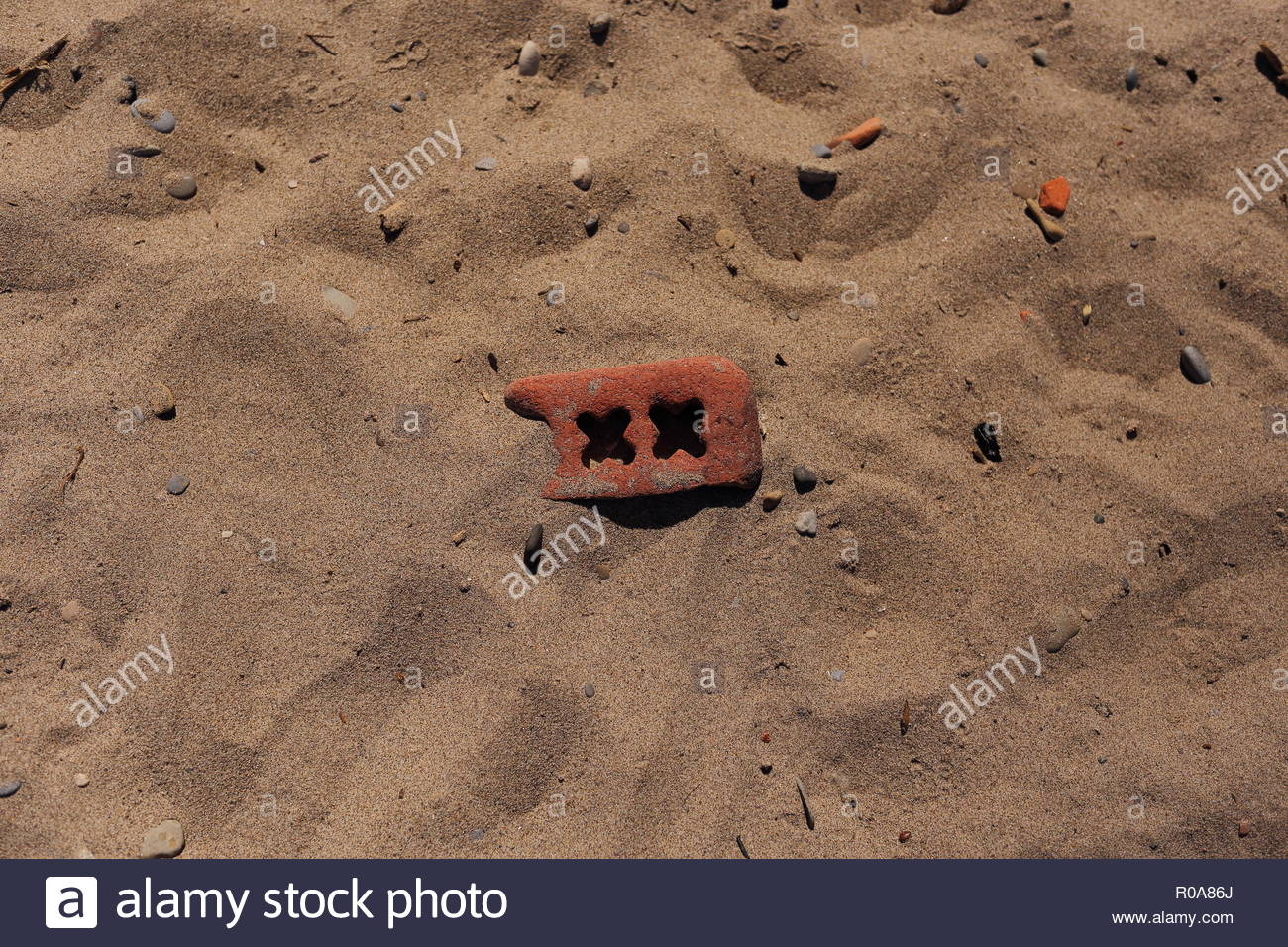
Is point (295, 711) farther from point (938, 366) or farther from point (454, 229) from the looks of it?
point (938, 366)

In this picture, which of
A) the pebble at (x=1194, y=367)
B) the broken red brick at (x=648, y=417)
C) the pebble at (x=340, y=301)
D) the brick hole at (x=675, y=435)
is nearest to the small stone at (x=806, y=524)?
the broken red brick at (x=648, y=417)

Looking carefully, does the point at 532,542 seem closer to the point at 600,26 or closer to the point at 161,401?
the point at 161,401

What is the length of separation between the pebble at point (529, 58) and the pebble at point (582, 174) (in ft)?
1.41

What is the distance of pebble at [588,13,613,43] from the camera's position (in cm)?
314

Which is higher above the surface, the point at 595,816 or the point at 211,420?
the point at 211,420

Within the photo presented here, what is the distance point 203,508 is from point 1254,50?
429cm

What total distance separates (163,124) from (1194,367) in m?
3.89

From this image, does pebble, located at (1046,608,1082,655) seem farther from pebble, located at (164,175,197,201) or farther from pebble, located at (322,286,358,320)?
pebble, located at (164,175,197,201)

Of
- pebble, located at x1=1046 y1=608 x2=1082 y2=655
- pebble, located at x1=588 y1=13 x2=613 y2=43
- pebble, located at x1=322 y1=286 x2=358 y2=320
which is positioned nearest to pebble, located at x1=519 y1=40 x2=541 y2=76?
pebble, located at x1=588 y1=13 x2=613 y2=43

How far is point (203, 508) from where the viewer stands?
9.71 ft

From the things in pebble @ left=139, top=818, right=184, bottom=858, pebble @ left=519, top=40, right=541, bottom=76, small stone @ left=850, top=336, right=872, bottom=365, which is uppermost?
pebble @ left=519, top=40, right=541, bottom=76

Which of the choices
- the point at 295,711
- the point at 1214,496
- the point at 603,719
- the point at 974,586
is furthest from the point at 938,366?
the point at 295,711

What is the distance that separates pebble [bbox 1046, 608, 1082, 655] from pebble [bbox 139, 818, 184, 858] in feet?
10.1

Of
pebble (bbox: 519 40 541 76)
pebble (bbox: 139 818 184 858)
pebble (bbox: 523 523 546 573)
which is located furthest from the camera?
pebble (bbox: 519 40 541 76)
